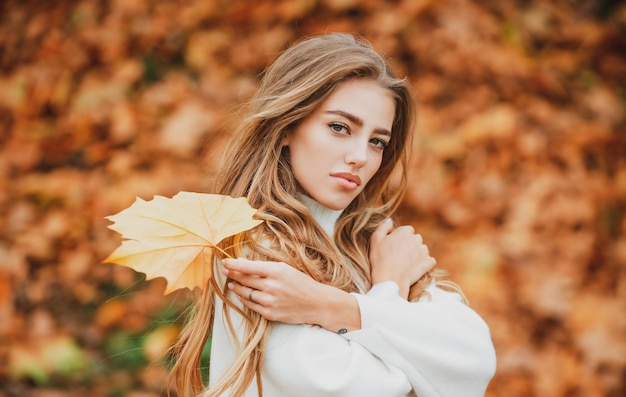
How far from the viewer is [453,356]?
64.9 inches

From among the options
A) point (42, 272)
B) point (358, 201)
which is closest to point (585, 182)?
point (358, 201)

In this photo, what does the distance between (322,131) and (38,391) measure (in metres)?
2.42

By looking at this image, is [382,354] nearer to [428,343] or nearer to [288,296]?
[428,343]

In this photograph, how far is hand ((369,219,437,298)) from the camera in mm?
1875

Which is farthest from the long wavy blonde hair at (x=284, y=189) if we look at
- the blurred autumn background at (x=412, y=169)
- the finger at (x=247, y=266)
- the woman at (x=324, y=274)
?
the blurred autumn background at (x=412, y=169)

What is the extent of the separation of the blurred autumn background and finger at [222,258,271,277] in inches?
84.1

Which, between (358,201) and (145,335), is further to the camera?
(145,335)

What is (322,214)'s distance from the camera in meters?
1.88

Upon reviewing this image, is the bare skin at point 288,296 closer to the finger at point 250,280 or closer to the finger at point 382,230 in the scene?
the finger at point 250,280

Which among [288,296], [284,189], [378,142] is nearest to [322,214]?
[284,189]

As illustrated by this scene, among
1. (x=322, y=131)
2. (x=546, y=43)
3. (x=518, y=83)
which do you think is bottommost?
(x=322, y=131)

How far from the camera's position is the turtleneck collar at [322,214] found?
1842mm

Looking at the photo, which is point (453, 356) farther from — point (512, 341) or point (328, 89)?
point (512, 341)

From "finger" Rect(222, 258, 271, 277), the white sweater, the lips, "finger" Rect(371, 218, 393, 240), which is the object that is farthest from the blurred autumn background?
"finger" Rect(222, 258, 271, 277)
